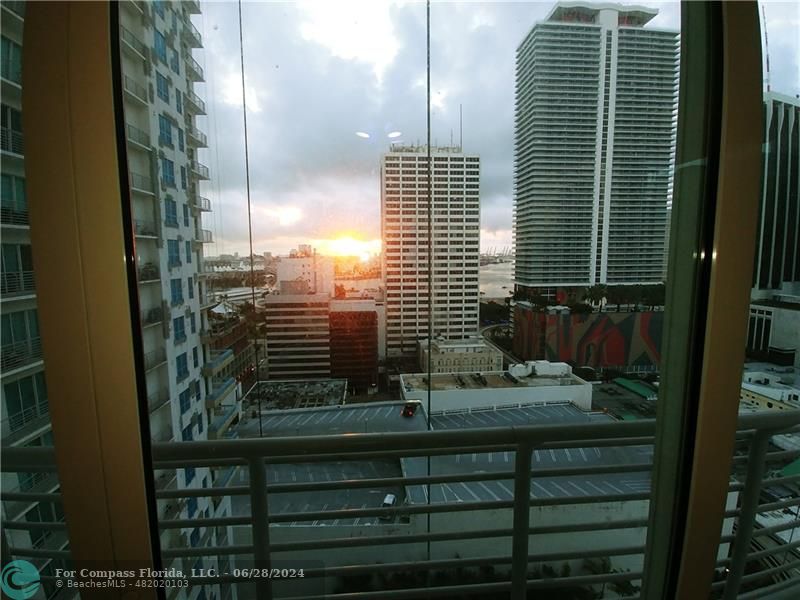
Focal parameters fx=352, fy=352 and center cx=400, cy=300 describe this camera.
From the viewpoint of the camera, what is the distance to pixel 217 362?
1.08 metres

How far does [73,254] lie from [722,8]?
1.14 metres

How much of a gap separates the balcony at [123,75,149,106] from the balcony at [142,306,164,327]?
0.38m

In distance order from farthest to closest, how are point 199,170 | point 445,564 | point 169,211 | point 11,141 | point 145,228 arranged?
point 445,564 < point 199,170 < point 169,211 < point 145,228 < point 11,141

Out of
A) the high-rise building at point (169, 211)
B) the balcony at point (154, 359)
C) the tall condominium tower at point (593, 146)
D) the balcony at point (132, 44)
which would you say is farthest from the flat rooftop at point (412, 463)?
the balcony at point (132, 44)

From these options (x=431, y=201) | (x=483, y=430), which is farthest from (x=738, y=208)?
(x=431, y=201)

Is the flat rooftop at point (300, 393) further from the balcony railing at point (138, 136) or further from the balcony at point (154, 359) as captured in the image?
the balcony railing at point (138, 136)

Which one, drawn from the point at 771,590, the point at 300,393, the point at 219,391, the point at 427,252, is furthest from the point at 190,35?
the point at 771,590

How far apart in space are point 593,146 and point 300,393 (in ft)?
4.88

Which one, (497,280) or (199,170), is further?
(497,280)

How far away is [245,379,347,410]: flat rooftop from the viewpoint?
4.79ft

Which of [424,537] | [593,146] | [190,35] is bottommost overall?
[424,537]

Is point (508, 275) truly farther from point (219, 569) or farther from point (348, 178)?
point (219, 569)

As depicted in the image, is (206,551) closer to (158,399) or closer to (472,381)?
(158,399)

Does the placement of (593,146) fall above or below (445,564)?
above
